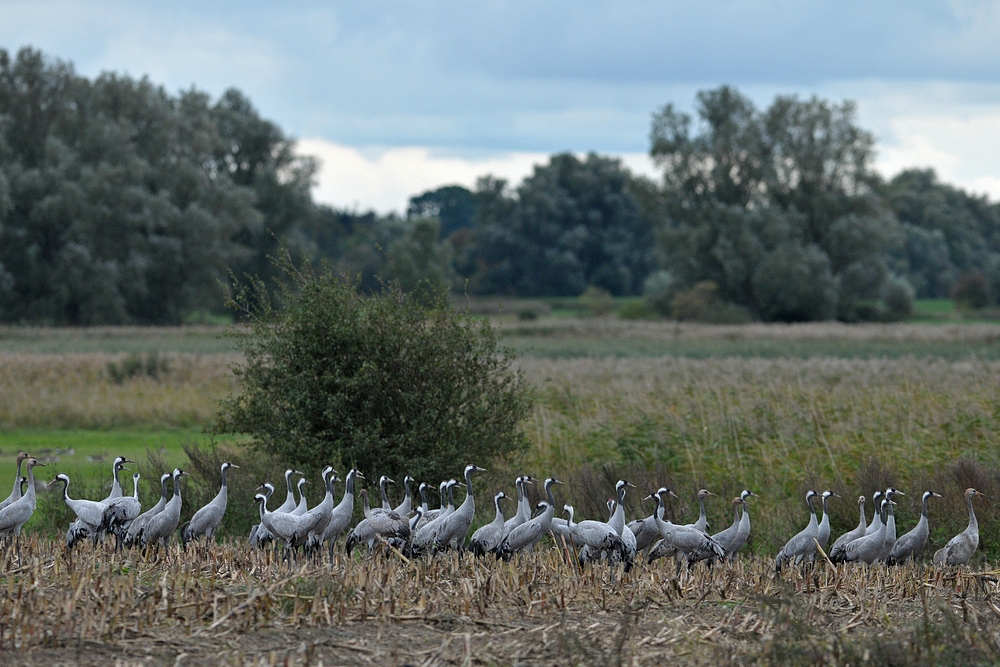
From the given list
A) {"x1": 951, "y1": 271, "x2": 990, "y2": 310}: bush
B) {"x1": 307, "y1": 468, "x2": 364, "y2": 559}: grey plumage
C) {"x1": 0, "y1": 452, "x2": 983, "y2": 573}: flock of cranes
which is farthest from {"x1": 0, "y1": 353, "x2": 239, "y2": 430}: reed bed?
{"x1": 951, "y1": 271, "x2": 990, "y2": 310}: bush

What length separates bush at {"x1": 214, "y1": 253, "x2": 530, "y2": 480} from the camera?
19031 millimetres

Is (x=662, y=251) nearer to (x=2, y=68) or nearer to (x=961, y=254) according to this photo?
(x=2, y=68)

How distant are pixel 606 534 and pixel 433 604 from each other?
4.50 metres

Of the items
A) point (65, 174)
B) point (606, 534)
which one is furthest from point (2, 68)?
point (606, 534)

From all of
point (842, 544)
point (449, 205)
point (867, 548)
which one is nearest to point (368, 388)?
point (842, 544)

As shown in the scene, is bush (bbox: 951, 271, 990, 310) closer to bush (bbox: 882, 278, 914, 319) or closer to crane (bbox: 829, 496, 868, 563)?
bush (bbox: 882, 278, 914, 319)

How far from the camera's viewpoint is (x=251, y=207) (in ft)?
273

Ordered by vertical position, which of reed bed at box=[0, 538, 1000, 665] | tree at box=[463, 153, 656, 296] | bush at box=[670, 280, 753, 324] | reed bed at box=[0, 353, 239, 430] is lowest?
reed bed at box=[0, 353, 239, 430]

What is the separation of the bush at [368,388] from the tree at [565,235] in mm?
100424

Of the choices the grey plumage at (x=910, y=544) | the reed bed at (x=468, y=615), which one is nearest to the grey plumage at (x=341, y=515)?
the reed bed at (x=468, y=615)

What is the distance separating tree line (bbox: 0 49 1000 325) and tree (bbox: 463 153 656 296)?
17034 millimetres

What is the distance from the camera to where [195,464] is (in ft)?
67.9

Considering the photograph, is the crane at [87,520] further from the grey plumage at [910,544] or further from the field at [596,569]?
the grey plumage at [910,544]

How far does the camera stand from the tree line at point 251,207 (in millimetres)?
75375
